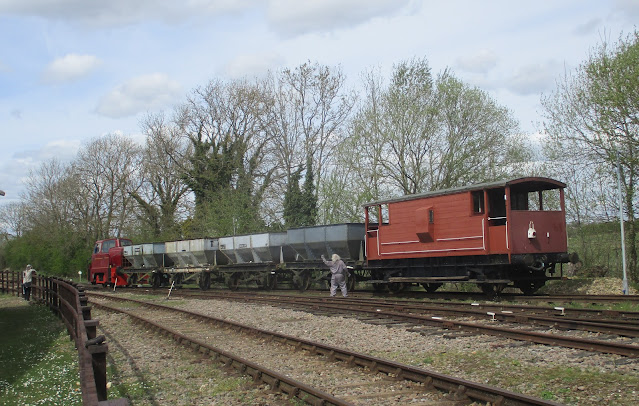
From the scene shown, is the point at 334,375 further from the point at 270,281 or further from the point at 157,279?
the point at 157,279

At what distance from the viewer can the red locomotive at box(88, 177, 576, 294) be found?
16031 millimetres

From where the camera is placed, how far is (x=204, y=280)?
27.4 meters

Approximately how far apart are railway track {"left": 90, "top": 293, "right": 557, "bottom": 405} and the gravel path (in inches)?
10.7

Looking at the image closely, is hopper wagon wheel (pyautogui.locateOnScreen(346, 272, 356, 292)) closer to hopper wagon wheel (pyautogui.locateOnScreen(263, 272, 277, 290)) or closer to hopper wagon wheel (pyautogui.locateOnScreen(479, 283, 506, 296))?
hopper wagon wheel (pyautogui.locateOnScreen(263, 272, 277, 290))

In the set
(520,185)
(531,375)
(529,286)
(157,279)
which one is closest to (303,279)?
(529,286)

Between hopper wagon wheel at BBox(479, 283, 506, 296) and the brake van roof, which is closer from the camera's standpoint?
the brake van roof

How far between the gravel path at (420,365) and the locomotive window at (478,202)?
20.8 feet

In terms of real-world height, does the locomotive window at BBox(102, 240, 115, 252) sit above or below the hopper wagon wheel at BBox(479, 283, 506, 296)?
above

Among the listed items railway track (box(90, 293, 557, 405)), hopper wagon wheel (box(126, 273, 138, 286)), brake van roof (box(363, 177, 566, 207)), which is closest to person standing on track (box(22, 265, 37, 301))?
hopper wagon wheel (box(126, 273, 138, 286))

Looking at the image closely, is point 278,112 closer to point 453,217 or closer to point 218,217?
point 218,217

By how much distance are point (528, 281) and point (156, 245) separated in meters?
20.1

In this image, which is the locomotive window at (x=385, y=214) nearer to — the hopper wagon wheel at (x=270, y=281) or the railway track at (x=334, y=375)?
the hopper wagon wheel at (x=270, y=281)

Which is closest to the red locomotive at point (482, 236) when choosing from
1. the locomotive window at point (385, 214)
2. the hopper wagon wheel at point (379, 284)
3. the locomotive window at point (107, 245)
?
the locomotive window at point (385, 214)

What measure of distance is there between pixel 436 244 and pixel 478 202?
1.81m
